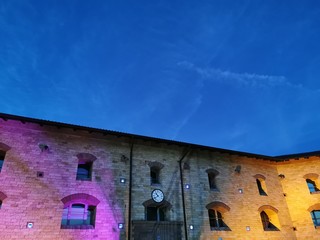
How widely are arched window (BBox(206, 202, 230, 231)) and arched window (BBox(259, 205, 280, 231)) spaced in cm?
295

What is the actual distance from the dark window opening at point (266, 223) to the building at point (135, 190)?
0.29 feet

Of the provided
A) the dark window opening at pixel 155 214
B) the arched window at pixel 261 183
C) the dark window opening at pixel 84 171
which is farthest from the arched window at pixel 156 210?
the arched window at pixel 261 183

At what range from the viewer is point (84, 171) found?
1282cm

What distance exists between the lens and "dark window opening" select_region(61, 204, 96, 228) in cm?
1104

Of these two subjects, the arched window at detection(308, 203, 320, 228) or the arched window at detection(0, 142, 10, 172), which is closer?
the arched window at detection(0, 142, 10, 172)

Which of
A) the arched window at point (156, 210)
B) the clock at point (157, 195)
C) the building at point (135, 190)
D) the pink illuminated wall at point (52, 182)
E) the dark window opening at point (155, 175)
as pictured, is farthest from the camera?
the dark window opening at point (155, 175)

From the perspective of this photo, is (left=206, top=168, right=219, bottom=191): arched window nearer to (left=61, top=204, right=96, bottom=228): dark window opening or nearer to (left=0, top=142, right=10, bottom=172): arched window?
(left=61, top=204, right=96, bottom=228): dark window opening

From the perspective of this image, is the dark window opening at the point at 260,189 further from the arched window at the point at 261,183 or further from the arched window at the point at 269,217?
the arched window at the point at 269,217

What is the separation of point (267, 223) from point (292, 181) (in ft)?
13.1

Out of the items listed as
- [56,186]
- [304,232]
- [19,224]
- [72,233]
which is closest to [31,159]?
[56,186]

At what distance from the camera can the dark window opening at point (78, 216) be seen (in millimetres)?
11035

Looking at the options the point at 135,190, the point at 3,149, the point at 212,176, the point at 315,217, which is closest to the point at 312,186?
the point at 315,217

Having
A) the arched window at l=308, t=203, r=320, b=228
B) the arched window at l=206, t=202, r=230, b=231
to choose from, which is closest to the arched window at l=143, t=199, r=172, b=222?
the arched window at l=206, t=202, r=230, b=231

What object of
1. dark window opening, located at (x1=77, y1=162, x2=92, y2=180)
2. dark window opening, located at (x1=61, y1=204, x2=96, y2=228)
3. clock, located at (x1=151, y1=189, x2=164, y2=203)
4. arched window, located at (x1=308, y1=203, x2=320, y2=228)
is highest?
dark window opening, located at (x1=77, y1=162, x2=92, y2=180)
